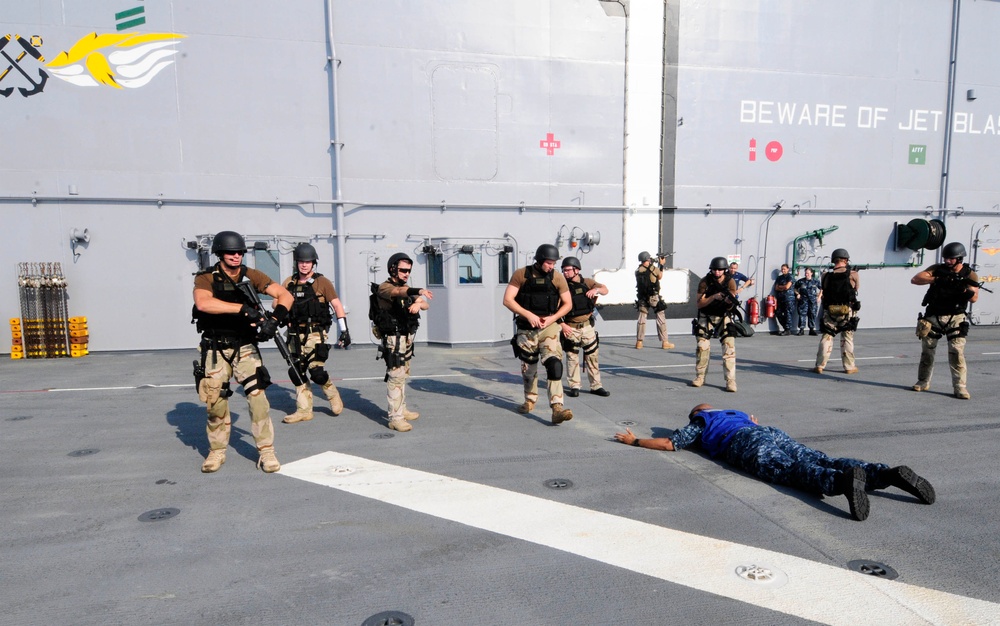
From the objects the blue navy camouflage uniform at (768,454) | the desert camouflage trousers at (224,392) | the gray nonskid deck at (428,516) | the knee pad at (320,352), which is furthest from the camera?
the knee pad at (320,352)

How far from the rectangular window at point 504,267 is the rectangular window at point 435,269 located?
1306mm

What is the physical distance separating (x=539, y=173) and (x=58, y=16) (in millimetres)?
9840

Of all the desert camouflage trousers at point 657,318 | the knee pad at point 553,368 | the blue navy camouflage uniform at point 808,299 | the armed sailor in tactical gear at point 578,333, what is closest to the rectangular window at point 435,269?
the desert camouflage trousers at point 657,318

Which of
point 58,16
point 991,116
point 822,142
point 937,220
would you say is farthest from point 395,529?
point 991,116

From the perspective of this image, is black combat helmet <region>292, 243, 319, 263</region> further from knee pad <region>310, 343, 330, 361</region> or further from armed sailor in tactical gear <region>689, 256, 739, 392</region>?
armed sailor in tactical gear <region>689, 256, 739, 392</region>

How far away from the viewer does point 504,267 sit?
12.1 meters

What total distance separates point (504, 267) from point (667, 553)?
9.23 meters

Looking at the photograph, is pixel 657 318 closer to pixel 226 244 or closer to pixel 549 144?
pixel 549 144

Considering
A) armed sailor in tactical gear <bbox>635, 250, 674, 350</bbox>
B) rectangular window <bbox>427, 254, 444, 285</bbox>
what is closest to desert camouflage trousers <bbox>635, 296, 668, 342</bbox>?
armed sailor in tactical gear <bbox>635, 250, 674, 350</bbox>

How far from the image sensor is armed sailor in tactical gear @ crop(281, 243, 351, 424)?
6172 millimetres

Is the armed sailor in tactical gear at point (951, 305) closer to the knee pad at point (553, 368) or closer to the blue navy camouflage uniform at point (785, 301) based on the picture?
the knee pad at point (553, 368)

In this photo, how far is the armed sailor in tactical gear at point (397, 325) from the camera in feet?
19.0

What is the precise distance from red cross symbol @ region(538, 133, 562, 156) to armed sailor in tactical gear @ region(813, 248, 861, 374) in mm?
6193

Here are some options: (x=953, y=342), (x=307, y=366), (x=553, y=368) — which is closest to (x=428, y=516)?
(x=553, y=368)
